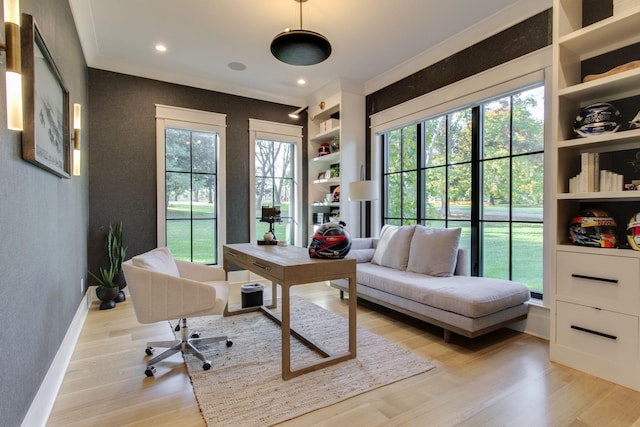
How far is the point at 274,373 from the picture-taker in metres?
2.15

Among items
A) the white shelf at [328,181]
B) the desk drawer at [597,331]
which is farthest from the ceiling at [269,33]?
the desk drawer at [597,331]

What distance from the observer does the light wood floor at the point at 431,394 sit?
5.52ft

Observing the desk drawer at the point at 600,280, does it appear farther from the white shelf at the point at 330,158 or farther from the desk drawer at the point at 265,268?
the white shelf at the point at 330,158

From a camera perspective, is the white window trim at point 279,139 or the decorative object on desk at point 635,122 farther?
the white window trim at point 279,139

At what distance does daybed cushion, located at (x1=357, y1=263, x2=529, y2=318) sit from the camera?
2.47 meters

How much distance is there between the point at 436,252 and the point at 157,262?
2.57 metres

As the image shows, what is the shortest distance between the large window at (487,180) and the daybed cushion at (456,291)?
437 mm

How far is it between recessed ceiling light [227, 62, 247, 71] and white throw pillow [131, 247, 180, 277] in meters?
2.67

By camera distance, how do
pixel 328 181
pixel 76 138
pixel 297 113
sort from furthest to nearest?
pixel 297 113
pixel 328 181
pixel 76 138

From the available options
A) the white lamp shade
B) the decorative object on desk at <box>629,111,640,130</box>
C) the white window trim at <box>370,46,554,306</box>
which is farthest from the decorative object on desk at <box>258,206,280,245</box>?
the decorative object on desk at <box>629,111,640,130</box>

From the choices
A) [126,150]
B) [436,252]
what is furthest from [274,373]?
[126,150]

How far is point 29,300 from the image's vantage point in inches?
60.9

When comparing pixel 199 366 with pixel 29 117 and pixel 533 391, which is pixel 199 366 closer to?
pixel 29 117

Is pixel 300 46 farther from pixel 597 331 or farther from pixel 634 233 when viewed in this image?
pixel 597 331
